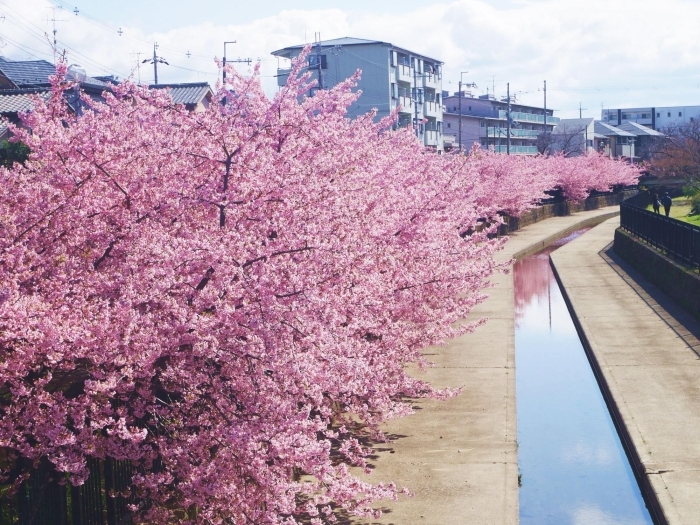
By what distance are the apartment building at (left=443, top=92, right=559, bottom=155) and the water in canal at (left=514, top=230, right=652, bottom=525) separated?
73.9 m

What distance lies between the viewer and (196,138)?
8.58m

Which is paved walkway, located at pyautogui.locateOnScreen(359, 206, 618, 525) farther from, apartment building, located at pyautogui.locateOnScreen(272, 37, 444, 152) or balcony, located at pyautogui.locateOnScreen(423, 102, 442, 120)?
balcony, located at pyautogui.locateOnScreen(423, 102, 442, 120)

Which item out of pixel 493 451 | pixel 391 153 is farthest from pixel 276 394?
pixel 391 153

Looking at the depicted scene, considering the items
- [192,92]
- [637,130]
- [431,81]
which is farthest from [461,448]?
[637,130]

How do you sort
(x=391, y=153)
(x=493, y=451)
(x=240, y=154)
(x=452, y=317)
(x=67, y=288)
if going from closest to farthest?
(x=67, y=288) → (x=240, y=154) → (x=493, y=451) → (x=452, y=317) → (x=391, y=153)

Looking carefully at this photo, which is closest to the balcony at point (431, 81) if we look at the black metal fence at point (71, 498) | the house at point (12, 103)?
the house at point (12, 103)

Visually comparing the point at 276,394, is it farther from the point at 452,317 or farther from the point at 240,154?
the point at 452,317

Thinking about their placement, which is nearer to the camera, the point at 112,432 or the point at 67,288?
the point at 112,432

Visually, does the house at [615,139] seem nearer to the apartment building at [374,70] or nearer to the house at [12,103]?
the apartment building at [374,70]

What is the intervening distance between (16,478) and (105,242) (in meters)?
2.05

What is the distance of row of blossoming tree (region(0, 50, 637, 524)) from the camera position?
6.39 m

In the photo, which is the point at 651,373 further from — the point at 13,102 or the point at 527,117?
the point at 527,117

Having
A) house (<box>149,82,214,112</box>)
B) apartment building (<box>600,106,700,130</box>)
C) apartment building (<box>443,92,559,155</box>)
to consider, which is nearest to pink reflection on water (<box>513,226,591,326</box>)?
house (<box>149,82,214,112</box>)

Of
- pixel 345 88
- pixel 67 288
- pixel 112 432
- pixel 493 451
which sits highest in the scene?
pixel 345 88
